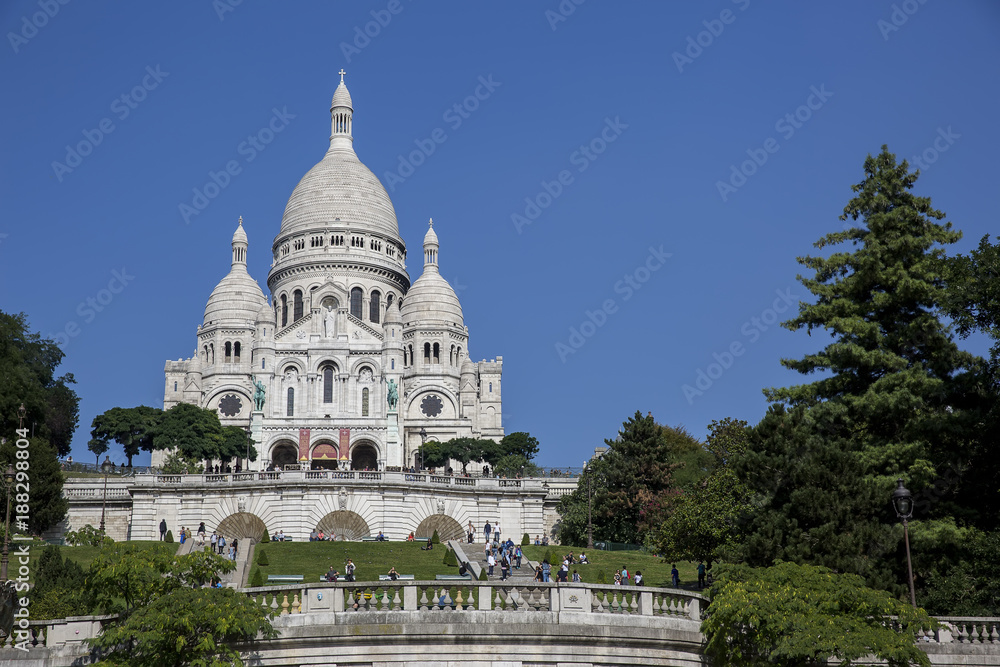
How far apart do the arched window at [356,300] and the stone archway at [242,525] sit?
5636 cm

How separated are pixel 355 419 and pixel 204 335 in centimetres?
2224

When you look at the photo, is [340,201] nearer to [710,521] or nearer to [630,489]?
[630,489]

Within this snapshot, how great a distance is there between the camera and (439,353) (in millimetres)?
116375

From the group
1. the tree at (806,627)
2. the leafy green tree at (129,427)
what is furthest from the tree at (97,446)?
the tree at (806,627)

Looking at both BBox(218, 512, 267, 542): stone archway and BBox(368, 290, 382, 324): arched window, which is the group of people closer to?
BBox(218, 512, 267, 542): stone archway

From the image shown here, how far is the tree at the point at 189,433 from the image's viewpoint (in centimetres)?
8575

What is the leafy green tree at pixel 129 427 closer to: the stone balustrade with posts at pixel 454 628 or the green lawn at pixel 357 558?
the green lawn at pixel 357 558

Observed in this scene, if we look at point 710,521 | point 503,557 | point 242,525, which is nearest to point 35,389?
point 242,525

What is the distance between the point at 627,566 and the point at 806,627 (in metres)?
25.6

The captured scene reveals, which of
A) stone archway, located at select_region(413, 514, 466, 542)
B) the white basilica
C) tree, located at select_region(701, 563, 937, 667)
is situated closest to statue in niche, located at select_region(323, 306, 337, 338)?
the white basilica

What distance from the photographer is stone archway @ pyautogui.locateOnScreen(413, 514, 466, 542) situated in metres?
62.5

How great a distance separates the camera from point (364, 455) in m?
102

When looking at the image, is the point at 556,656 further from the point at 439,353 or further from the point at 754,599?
the point at 439,353

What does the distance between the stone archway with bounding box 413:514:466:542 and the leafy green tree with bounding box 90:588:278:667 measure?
131 ft
